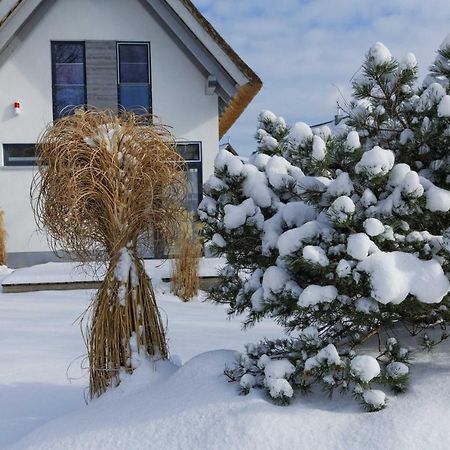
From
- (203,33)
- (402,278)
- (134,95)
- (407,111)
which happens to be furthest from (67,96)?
(402,278)

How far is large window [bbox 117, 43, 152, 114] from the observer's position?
1171 cm

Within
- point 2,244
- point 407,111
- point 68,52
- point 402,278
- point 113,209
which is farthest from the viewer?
point 68,52

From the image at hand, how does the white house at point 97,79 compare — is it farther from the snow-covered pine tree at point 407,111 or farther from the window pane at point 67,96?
the snow-covered pine tree at point 407,111

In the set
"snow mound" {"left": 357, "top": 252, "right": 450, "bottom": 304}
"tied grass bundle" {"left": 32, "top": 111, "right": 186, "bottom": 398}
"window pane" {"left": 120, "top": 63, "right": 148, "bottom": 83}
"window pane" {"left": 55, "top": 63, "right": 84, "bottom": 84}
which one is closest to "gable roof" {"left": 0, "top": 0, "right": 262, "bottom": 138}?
"window pane" {"left": 55, "top": 63, "right": 84, "bottom": 84}

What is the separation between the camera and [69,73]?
11602 mm

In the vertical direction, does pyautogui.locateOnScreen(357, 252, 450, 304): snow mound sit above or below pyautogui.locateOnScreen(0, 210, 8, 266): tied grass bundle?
above

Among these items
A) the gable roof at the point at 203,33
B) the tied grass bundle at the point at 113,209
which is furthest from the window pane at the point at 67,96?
the tied grass bundle at the point at 113,209

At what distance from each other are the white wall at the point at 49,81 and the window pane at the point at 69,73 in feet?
0.76

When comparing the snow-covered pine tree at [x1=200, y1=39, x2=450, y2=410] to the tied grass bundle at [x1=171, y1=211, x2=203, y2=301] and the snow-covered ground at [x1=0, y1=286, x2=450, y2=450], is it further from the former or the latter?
the tied grass bundle at [x1=171, y1=211, x2=203, y2=301]

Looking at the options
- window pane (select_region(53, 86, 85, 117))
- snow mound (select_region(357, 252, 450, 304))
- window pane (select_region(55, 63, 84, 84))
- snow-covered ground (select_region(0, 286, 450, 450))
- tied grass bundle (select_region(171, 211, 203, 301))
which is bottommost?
tied grass bundle (select_region(171, 211, 203, 301))

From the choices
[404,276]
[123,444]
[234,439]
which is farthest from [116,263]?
[404,276]

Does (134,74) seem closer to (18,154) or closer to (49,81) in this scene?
(49,81)

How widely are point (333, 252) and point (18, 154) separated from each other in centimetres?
1059

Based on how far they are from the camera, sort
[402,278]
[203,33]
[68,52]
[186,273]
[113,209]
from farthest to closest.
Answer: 1. [68,52]
2. [203,33]
3. [186,273]
4. [113,209]
5. [402,278]
